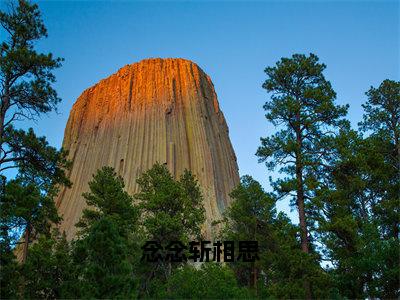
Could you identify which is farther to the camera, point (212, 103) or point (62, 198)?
point (212, 103)

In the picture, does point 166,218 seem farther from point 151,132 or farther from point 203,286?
point 151,132

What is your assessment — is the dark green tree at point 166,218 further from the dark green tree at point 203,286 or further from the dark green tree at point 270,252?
the dark green tree at point 203,286

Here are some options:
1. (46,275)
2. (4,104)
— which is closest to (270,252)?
(46,275)

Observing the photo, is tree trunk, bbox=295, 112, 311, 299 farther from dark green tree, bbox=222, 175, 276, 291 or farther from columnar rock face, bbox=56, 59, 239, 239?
columnar rock face, bbox=56, 59, 239, 239

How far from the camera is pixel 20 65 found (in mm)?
19531

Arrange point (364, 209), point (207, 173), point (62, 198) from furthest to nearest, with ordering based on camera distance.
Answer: point (62, 198)
point (207, 173)
point (364, 209)

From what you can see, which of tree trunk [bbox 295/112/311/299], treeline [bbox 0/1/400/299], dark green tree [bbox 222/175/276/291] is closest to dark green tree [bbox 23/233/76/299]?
treeline [bbox 0/1/400/299]

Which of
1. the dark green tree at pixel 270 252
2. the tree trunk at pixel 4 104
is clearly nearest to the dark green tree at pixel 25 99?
the tree trunk at pixel 4 104

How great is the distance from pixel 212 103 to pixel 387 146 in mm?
43567

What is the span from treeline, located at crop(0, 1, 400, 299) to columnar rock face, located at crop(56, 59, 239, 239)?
2535 centimetres

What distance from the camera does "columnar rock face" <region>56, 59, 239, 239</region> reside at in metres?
58.7

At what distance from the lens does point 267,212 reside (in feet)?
95.5

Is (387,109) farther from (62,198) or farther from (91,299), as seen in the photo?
(62,198)

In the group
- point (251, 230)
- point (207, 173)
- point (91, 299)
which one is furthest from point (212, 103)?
point (91, 299)
